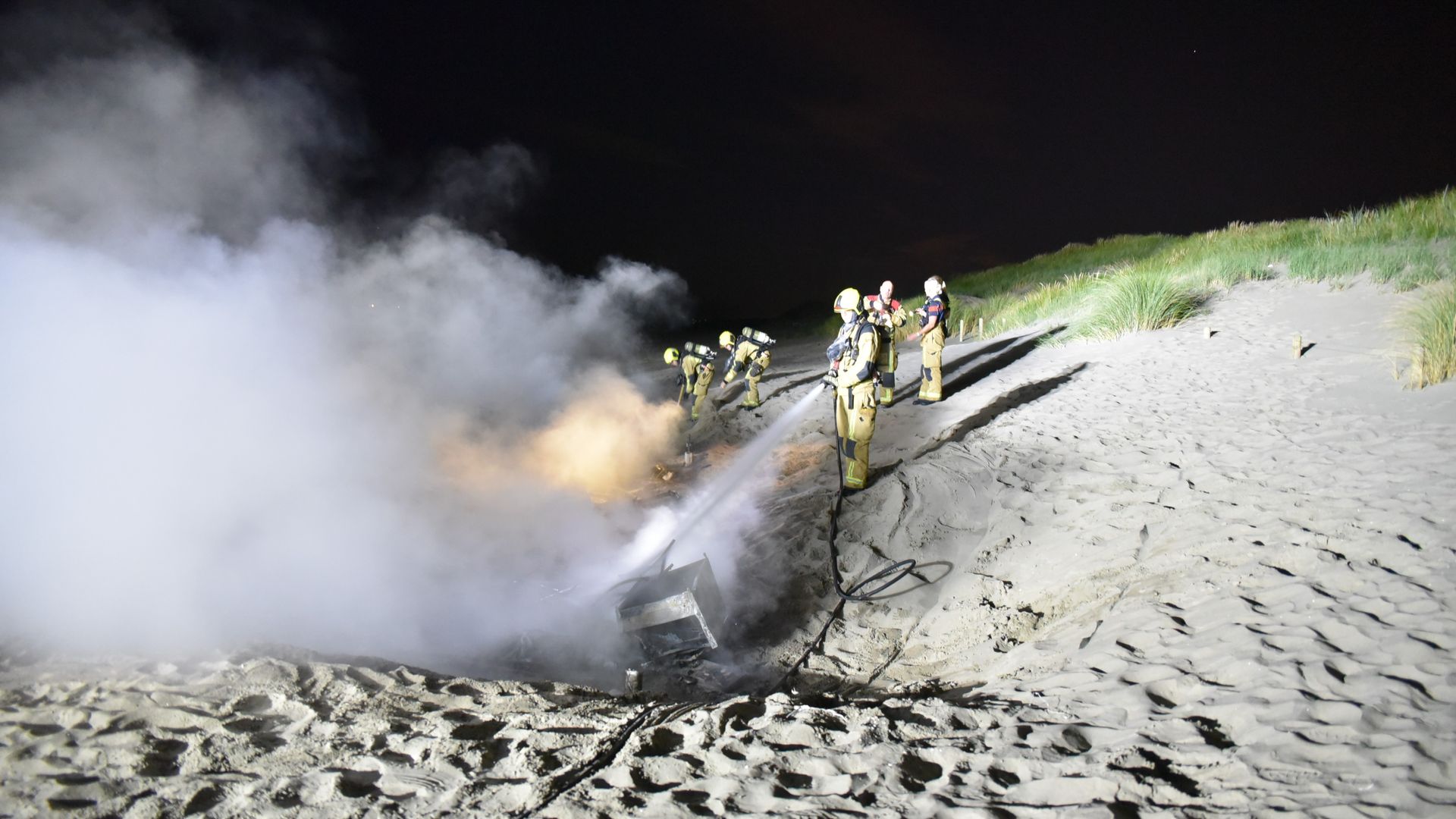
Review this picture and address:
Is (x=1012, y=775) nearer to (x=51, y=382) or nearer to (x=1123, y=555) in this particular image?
(x=1123, y=555)

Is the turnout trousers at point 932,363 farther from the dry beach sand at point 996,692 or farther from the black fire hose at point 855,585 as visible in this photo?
the black fire hose at point 855,585

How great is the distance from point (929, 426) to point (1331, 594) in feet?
20.8

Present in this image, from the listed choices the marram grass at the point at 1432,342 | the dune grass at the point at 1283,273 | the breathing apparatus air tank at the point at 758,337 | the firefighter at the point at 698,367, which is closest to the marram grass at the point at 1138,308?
the dune grass at the point at 1283,273

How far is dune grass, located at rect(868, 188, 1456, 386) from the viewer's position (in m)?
7.48

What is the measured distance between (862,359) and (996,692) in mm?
4532

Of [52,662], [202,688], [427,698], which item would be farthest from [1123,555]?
[52,662]

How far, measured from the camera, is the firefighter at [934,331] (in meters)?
10.5

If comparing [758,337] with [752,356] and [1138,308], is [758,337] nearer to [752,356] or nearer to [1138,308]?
[752,356]

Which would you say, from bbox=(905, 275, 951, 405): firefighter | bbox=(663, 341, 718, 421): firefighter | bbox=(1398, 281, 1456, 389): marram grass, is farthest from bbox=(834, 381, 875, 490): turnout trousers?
bbox=(663, 341, 718, 421): firefighter

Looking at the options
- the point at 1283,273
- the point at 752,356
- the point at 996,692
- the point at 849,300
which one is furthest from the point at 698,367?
the point at 996,692

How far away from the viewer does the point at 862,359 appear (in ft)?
24.3

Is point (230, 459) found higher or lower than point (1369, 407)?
higher

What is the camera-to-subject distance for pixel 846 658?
491 cm

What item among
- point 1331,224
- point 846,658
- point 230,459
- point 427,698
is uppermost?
point 1331,224
